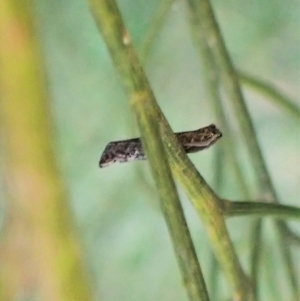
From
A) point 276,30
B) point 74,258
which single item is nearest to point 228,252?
point 74,258

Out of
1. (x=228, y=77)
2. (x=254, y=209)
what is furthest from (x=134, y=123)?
(x=254, y=209)

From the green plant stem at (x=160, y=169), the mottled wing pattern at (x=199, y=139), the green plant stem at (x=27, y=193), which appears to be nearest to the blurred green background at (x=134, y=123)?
the green plant stem at (x=27, y=193)

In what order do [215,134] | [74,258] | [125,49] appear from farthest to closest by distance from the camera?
1. [74,258]
2. [215,134]
3. [125,49]

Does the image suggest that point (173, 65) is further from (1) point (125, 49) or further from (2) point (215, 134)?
(1) point (125, 49)

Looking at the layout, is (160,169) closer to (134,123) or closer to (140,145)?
(140,145)

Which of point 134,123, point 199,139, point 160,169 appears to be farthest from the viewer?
point 134,123

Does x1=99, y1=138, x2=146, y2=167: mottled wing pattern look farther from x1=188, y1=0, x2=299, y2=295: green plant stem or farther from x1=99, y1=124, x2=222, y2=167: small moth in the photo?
x1=188, y1=0, x2=299, y2=295: green plant stem

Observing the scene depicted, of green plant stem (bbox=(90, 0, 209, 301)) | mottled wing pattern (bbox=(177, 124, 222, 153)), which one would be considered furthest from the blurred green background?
green plant stem (bbox=(90, 0, 209, 301))
